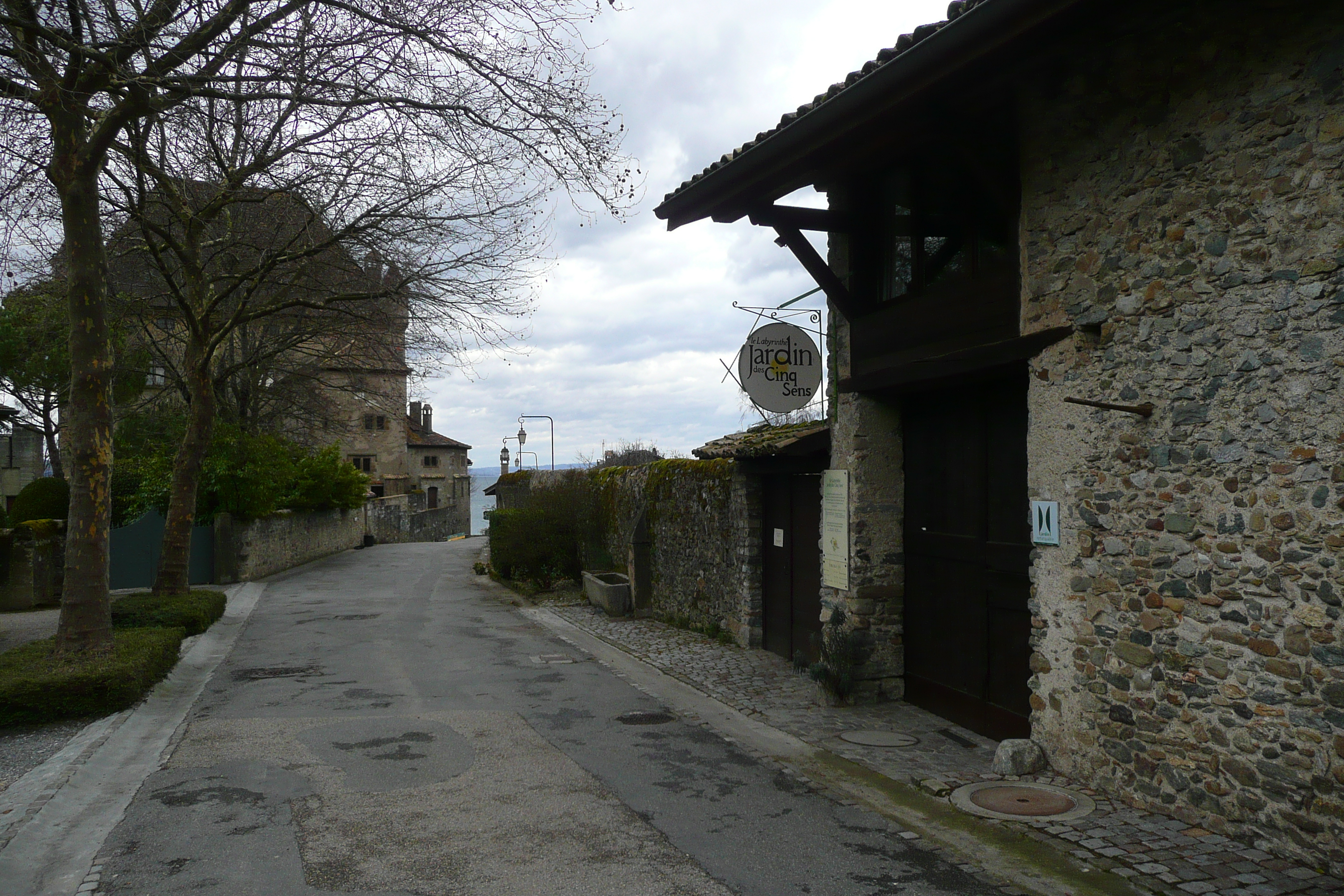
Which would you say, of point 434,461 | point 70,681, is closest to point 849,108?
point 70,681

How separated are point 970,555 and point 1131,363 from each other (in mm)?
2348

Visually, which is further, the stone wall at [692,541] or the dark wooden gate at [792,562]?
the stone wall at [692,541]

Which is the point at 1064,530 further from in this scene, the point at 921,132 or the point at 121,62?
the point at 121,62

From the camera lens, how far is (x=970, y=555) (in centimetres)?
721

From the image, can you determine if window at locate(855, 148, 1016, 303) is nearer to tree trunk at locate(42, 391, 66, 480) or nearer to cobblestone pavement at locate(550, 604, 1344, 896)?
cobblestone pavement at locate(550, 604, 1344, 896)

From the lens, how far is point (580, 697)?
8.68 m

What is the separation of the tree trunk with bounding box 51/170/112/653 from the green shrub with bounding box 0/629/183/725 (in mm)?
340

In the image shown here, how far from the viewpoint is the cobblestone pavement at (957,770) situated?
4.23 meters

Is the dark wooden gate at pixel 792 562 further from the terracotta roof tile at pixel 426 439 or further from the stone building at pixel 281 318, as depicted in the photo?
the terracotta roof tile at pixel 426 439

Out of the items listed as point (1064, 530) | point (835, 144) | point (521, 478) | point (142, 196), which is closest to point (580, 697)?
point (1064, 530)

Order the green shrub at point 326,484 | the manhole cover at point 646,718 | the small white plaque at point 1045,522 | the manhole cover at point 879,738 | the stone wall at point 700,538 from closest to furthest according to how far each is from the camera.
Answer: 1. the small white plaque at point 1045,522
2. the manhole cover at point 879,738
3. the manhole cover at point 646,718
4. the stone wall at point 700,538
5. the green shrub at point 326,484

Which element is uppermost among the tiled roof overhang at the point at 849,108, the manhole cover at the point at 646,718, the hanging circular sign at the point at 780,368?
the tiled roof overhang at the point at 849,108

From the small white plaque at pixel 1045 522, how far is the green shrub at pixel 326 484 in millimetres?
21921

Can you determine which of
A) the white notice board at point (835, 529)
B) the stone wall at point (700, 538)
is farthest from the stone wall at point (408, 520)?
the white notice board at point (835, 529)
